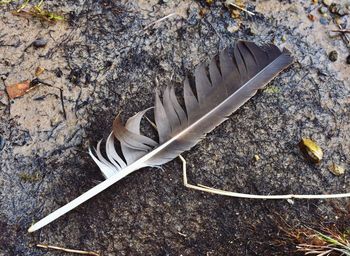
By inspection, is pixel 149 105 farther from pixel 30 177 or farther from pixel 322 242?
pixel 322 242

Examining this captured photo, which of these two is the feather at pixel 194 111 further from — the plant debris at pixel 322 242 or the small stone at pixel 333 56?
the plant debris at pixel 322 242

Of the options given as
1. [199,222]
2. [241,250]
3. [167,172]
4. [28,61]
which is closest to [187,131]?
[167,172]

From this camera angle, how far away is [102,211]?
1955 mm

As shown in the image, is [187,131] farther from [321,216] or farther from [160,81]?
[321,216]

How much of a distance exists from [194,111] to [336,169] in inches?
21.7

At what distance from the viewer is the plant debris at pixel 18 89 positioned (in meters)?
2.02

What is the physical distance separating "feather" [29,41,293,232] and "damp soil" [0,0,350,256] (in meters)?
0.08

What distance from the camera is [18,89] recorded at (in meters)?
2.03

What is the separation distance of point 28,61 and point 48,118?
8.9 inches

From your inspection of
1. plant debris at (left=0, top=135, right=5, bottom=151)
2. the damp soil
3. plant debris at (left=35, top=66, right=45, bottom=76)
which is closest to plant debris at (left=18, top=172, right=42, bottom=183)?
the damp soil

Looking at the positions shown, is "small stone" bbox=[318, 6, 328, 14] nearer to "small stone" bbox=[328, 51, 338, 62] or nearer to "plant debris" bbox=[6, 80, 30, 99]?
"small stone" bbox=[328, 51, 338, 62]

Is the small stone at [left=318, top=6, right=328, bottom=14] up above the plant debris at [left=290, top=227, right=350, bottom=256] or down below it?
above

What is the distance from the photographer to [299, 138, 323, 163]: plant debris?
200 cm

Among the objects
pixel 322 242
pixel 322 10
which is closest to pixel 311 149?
pixel 322 242
